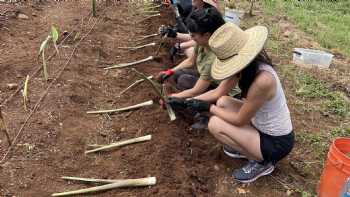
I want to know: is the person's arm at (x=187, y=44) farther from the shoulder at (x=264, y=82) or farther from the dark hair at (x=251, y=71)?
the shoulder at (x=264, y=82)

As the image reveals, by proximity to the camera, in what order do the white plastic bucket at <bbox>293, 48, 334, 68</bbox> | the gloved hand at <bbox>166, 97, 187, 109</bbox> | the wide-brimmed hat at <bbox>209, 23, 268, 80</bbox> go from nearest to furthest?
the wide-brimmed hat at <bbox>209, 23, 268, 80</bbox>, the gloved hand at <bbox>166, 97, 187, 109</bbox>, the white plastic bucket at <bbox>293, 48, 334, 68</bbox>

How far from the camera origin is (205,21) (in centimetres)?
283

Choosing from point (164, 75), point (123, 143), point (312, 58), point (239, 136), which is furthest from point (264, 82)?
point (312, 58)

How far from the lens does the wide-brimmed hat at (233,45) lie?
252cm

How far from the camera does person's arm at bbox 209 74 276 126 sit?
2.50 meters

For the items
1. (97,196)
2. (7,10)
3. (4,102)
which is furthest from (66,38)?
(97,196)

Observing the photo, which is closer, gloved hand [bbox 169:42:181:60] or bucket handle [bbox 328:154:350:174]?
bucket handle [bbox 328:154:350:174]

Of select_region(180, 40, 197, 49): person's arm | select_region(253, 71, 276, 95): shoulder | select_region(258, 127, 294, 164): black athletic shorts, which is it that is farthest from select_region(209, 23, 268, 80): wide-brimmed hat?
select_region(180, 40, 197, 49): person's arm

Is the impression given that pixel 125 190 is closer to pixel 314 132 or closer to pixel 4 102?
pixel 4 102

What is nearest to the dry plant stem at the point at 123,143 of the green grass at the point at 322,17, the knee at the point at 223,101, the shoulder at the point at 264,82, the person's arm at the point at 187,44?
the knee at the point at 223,101

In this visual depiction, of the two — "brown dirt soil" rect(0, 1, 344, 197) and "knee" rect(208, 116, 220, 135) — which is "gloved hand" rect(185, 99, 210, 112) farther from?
"brown dirt soil" rect(0, 1, 344, 197)

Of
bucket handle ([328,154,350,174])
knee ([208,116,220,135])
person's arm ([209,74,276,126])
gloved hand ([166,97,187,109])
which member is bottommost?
gloved hand ([166,97,187,109])

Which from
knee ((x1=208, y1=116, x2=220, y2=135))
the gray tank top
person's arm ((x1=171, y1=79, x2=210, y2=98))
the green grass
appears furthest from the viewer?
the green grass

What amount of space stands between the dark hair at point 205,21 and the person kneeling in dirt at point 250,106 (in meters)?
0.22
